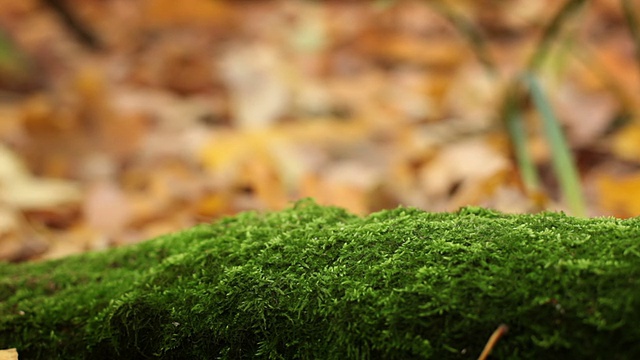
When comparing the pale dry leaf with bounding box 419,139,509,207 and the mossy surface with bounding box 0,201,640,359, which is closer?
the mossy surface with bounding box 0,201,640,359

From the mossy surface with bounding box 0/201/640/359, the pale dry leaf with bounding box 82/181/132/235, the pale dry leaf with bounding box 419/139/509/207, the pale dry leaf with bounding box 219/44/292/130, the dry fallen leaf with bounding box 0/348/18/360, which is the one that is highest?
the pale dry leaf with bounding box 219/44/292/130

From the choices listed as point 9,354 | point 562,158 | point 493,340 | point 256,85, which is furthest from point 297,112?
point 493,340

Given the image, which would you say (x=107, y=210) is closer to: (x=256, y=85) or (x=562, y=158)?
(x=256, y=85)

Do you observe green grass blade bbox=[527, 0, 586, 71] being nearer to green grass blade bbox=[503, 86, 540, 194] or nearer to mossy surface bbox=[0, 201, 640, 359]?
green grass blade bbox=[503, 86, 540, 194]

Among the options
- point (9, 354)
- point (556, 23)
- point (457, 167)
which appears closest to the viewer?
point (9, 354)

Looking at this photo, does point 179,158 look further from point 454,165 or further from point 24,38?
point 24,38

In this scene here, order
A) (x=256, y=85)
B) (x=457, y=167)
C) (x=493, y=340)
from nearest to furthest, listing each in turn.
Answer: (x=493, y=340)
(x=457, y=167)
(x=256, y=85)

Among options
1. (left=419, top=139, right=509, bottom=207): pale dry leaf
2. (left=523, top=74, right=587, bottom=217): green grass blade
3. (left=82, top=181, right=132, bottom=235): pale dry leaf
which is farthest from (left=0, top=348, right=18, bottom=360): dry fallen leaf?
(left=419, top=139, right=509, bottom=207): pale dry leaf

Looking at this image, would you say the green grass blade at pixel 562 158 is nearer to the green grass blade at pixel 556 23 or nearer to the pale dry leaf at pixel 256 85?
the green grass blade at pixel 556 23
